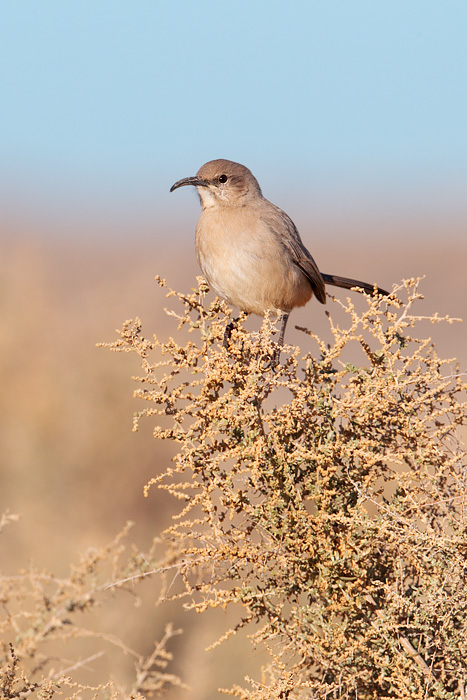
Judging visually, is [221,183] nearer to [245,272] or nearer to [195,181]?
[195,181]

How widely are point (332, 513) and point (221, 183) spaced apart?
3056 millimetres

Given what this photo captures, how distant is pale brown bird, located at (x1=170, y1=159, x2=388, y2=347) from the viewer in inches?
191

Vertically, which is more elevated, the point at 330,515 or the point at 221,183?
the point at 221,183

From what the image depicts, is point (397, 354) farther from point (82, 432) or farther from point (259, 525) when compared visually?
point (82, 432)

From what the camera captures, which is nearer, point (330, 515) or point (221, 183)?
point (330, 515)

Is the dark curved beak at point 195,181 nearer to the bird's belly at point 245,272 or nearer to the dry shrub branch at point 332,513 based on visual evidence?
the bird's belly at point 245,272

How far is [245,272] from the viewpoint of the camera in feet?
15.8

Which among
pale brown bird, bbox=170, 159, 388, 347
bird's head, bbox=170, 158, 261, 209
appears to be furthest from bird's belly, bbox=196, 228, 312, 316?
bird's head, bbox=170, 158, 261, 209

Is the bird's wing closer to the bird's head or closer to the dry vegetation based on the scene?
the bird's head

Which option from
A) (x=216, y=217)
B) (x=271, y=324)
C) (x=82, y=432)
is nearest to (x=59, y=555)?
(x=82, y=432)

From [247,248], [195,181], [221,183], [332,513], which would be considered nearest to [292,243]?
[247,248]

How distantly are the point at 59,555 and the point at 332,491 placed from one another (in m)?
3.48

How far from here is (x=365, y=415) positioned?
273 centimetres

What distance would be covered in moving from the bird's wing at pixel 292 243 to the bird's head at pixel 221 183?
0.69 ft
